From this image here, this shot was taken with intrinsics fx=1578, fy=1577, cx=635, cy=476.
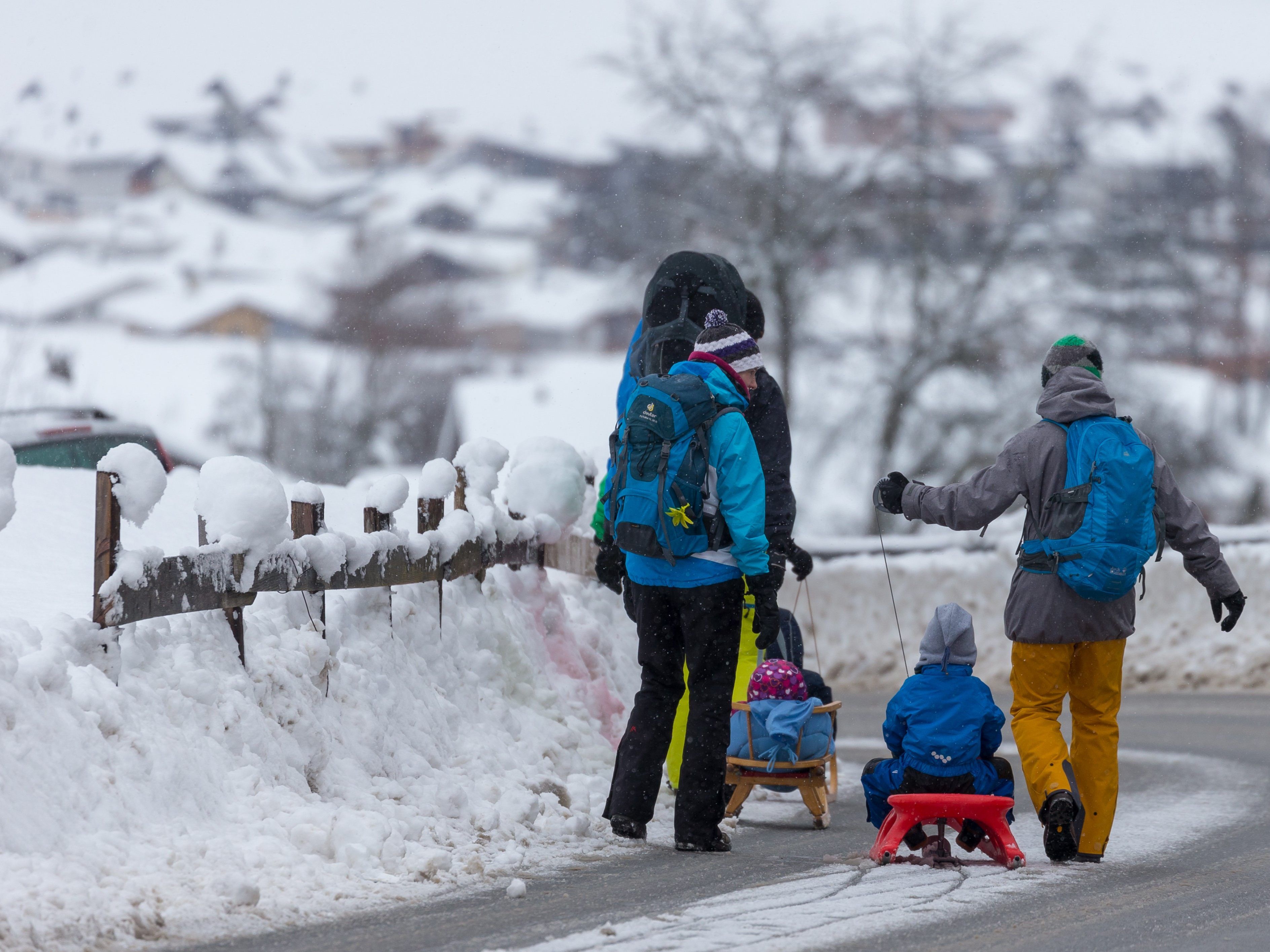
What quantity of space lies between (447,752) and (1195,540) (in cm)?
297

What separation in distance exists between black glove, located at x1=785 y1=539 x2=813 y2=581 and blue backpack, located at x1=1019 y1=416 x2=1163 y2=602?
101 centimetres

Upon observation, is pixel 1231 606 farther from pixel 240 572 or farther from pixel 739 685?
pixel 240 572

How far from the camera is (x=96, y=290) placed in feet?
255

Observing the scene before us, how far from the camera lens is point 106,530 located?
5211mm

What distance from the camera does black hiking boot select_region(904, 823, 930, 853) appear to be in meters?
5.71

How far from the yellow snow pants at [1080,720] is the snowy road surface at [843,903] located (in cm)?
23

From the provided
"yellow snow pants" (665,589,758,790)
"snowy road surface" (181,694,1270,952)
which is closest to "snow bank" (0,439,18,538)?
"snowy road surface" (181,694,1270,952)

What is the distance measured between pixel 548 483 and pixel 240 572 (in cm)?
268

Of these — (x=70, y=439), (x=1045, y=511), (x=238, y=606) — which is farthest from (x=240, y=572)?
(x=70, y=439)

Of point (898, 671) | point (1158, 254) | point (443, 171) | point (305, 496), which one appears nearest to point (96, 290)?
point (443, 171)

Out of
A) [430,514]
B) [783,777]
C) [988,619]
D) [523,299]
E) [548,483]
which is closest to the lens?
[783,777]

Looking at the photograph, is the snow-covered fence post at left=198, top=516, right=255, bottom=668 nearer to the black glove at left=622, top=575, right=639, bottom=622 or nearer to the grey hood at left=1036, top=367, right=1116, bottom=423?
the black glove at left=622, top=575, right=639, bottom=622

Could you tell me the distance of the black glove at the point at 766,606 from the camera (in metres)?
5.96

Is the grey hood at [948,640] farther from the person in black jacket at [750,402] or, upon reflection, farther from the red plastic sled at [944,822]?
the person in black jacket at [750,402]
